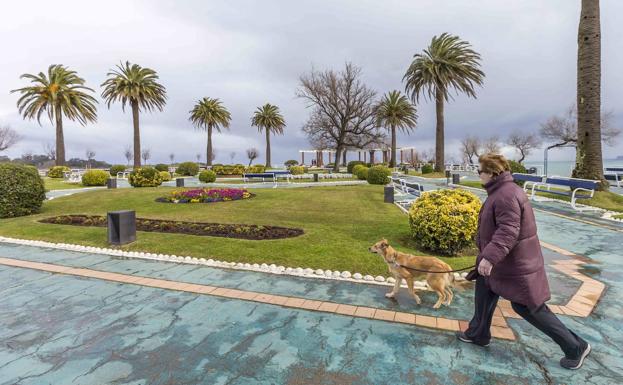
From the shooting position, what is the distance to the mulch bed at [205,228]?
7.55 m

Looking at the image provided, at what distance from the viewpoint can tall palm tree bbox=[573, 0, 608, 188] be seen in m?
11.8

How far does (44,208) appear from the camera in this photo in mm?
12023

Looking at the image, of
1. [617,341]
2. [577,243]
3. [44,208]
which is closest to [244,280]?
[617,341]

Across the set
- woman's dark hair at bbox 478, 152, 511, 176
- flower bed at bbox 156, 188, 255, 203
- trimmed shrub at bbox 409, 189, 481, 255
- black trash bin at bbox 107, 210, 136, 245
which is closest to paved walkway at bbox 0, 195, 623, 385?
trimmed shrub at bbox 409, 189, 481, 255

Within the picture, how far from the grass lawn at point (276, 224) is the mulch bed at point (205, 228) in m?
0.40

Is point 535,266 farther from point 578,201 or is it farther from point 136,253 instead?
point 578,201

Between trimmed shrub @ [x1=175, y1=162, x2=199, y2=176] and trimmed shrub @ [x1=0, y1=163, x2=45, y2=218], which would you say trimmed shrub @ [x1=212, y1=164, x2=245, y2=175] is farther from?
trimmed shrub @ [x1=0, y1=163, x2=45, y2=218]

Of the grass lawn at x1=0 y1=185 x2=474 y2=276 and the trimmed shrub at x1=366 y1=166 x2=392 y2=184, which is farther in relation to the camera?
the trimmed shrub at x1=366 y1=166 x2=392 y2=184

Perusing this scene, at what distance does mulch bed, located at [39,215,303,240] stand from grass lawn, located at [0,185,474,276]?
0.40 metres

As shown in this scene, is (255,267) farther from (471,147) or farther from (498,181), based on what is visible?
(471,147)

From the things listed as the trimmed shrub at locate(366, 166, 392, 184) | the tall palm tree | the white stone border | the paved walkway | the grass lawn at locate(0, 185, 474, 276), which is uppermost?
the tall palm tree

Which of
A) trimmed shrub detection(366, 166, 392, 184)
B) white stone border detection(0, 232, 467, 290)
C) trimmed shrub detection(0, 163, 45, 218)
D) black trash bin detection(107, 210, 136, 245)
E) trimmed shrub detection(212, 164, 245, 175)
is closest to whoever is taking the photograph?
white stone border detection(0, 232, 467, 290)

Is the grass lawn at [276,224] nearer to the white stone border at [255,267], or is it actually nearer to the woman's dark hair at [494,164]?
the white stone border at [255,267]

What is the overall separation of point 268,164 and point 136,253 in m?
45.9
